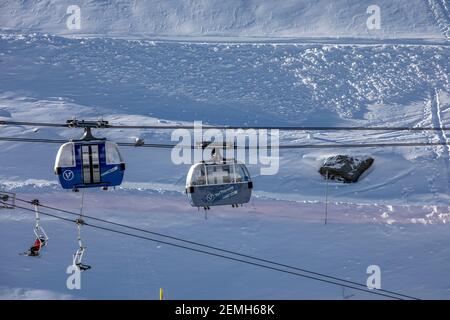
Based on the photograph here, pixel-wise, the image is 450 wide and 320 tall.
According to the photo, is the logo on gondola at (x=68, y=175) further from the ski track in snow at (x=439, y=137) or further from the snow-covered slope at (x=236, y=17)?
the snow-covered slope at (x=236, y=17)

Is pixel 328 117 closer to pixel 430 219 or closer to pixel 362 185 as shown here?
pixel 362 185

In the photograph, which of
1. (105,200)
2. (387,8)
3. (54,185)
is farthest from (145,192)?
(387,8)

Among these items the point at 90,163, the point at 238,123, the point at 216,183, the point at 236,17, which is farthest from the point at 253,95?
the point at 90,163

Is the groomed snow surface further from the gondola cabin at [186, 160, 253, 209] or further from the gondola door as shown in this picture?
the gondola door

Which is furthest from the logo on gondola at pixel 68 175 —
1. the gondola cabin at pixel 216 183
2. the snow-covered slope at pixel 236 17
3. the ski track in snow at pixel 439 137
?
the snow-covered slope at pixel 236 17

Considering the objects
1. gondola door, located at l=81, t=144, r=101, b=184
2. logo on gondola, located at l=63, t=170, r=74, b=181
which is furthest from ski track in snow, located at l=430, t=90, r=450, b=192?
logo on gondola, located at l=63, t=170, r=74, b=181

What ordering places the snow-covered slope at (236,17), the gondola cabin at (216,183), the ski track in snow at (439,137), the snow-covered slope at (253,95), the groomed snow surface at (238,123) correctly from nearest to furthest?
the gondola cabin at (216,183), the groomed snow surface at (238,123), the snow-covered slope at (253,95), the ski track in snow at (439,137), the snow-covered slope at (236,17)
